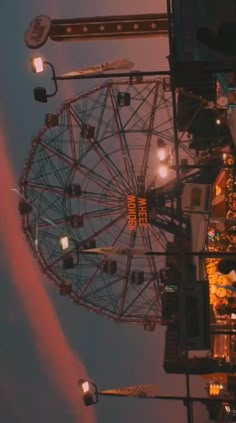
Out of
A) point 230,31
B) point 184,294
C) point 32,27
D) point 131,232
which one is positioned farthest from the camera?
point 131,232

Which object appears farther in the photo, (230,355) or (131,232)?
(230,355)

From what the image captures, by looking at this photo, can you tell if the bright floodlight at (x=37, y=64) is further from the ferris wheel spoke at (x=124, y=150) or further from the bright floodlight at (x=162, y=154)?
the bright floodlight at (x=162, y=154)

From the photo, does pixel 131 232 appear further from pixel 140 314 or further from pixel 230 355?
pixel 230 355

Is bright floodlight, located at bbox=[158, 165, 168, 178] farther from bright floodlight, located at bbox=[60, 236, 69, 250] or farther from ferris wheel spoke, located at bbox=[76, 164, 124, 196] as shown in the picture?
bright floodlight, located at bbox=[60, 236, 69, 250]

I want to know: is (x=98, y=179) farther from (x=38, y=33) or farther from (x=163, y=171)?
(x=38, y=33)

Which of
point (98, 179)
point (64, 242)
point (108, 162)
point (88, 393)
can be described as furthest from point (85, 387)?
point (108, 162)

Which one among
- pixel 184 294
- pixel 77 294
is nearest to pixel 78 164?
pixel 77 294

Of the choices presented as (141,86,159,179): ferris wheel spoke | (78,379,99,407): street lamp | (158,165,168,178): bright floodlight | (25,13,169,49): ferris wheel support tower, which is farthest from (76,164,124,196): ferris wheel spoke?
(78,379,99,407): street lamp
